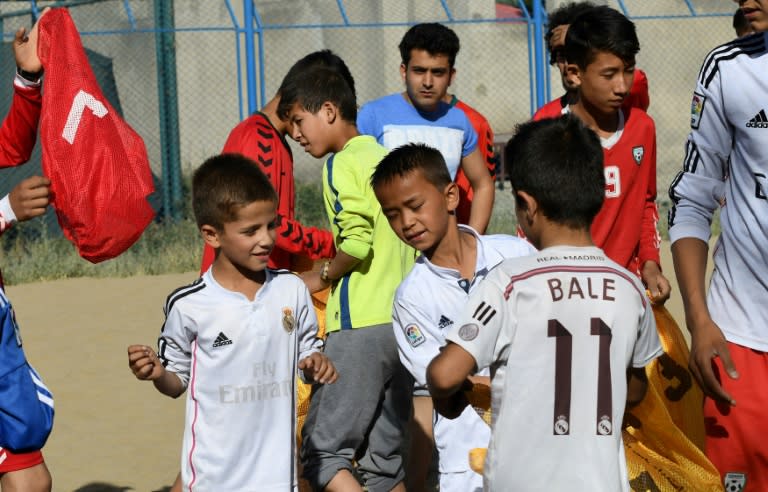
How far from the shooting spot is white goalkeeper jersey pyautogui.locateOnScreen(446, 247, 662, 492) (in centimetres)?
308

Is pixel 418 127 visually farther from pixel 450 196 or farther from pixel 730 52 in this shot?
pixel 730 52

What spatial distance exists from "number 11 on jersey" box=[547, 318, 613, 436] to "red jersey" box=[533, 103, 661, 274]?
1926mm

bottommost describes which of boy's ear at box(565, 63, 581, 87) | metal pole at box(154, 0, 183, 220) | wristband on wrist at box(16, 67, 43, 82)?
wristband on wrist at box(16, 67, 43, 82)

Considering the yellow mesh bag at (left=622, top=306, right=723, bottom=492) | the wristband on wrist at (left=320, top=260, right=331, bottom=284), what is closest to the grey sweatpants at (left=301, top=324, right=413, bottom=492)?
the wristband on wrist at (left=320, top=260, right=331, bottom=284)

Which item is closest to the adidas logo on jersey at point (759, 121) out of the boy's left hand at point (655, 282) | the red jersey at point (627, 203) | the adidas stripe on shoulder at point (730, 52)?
the adidas stripe on shoulder at point (730, 52)

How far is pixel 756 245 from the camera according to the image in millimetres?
3695

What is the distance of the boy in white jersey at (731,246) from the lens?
11.8 ft

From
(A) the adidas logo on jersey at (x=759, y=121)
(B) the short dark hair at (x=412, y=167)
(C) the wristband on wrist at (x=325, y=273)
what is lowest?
(C) the wristband on wrist at (x=325, y=273)

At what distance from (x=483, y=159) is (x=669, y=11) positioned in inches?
504

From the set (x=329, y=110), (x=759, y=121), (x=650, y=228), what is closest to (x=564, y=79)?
(x=650, y=228)

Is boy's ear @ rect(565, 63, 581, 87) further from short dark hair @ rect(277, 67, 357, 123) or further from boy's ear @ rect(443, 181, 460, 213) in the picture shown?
boy's ear @ rect(443, 181, 460, 213)

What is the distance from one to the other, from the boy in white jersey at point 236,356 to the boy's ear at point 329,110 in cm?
106

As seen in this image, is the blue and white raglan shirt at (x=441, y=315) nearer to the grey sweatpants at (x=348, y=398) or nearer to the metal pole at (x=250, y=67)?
the grey sweatpants at (x=348, y=398)

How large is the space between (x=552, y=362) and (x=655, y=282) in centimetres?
186
